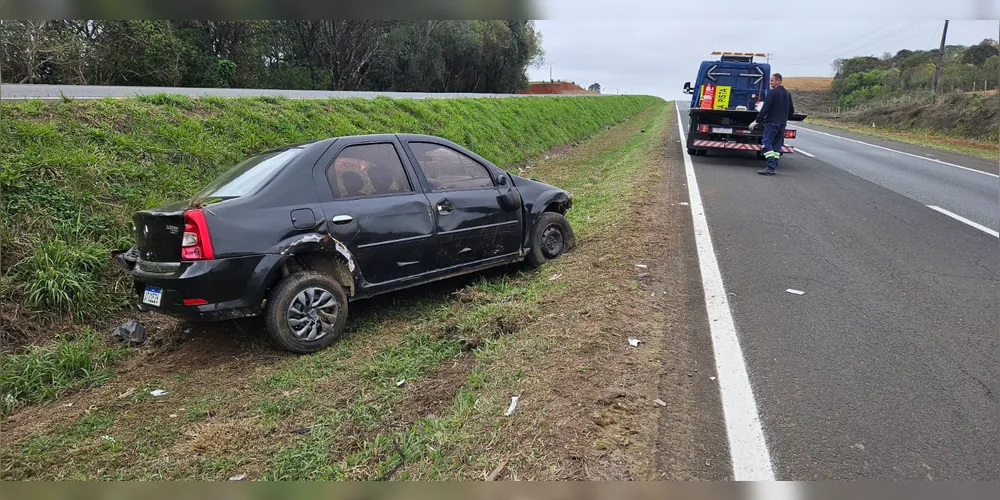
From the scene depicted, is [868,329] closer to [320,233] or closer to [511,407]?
[511,407]

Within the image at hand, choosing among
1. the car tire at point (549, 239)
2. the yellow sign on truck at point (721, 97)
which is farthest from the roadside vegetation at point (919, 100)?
the car tire at point (549, 239)

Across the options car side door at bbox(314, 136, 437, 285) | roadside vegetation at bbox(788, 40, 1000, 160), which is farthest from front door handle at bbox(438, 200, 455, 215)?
roadside vegetation at bbox(788, 40, 1000, 160)

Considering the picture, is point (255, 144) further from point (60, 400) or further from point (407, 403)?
A: point (407, 403)

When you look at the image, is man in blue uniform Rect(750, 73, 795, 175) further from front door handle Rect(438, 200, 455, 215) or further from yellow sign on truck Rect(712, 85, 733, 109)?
front door handle Rect(438, 200, 455, 215)

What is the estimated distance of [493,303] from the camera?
203 inches

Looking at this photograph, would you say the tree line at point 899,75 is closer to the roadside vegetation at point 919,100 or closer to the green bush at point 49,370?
the roadside vegetation at point 919,100

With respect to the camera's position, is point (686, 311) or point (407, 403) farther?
point (686, 311)

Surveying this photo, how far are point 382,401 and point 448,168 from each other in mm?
2460

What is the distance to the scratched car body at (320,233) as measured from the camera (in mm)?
4070

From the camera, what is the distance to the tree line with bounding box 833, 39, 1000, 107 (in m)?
27.0

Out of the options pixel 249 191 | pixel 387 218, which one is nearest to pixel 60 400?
pixel 249 191

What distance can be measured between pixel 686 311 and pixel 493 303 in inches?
63.7

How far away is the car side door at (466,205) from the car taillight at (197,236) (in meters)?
1.78

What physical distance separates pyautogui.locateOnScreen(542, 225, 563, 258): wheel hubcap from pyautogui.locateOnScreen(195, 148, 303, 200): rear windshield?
2.64 meters
